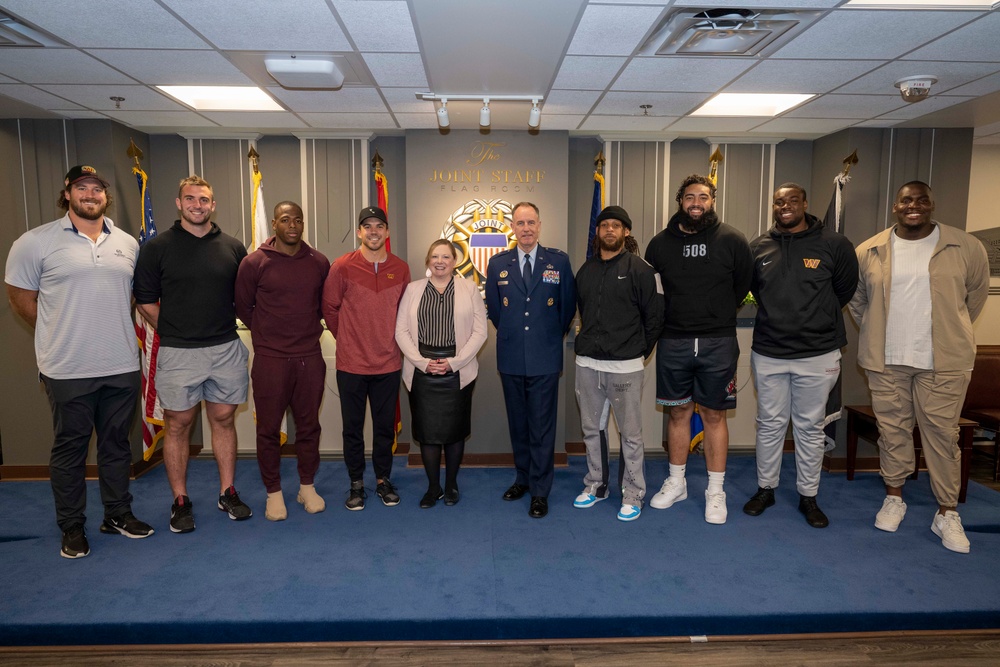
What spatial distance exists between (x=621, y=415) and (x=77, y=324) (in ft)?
9.65

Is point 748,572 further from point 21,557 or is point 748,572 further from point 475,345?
point 21,557

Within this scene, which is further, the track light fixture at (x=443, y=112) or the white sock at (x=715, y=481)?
the track light fixture at (x=443, y=112)

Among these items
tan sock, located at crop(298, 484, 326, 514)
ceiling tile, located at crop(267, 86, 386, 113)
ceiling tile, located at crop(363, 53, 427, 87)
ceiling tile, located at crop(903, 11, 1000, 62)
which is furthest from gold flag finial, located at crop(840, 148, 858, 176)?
tan sock, located at crop(298, 484, 326, 514)

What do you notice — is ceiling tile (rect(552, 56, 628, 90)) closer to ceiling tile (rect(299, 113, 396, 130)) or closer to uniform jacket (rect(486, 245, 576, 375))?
uniform jacket (rect(486, 245, 576, 375))

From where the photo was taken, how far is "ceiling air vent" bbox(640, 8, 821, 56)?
247 centimetres

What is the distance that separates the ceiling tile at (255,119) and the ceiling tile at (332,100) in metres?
0.23

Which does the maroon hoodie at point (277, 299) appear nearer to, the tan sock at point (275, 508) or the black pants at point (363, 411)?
the black pants at point (363, 411)

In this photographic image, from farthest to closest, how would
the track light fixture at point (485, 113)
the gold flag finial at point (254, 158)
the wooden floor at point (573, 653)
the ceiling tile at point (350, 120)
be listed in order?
the gold flag finial at point (254, 158) < the ceiling tile at point (350, 120) < the track light fixture at point (485, 113) < the wooden floor at point (573, 653)

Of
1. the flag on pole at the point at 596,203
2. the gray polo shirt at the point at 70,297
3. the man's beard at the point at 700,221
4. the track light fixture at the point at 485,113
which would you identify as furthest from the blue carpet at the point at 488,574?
the track light fixture at the point at 485,113

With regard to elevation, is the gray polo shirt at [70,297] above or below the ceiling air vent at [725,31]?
below

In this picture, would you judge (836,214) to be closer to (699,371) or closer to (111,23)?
(699,371)

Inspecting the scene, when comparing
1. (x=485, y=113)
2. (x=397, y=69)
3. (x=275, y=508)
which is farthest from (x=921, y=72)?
(x=275, y=508)

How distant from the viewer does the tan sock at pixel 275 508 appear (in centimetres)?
336

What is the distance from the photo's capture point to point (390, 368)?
11.2 ft
